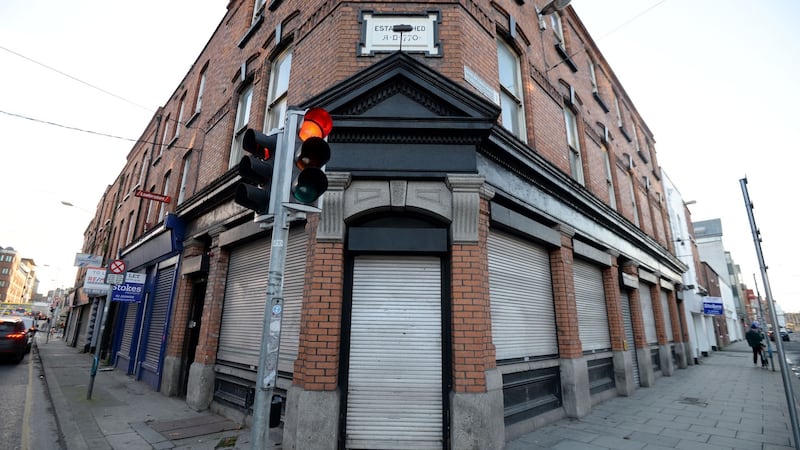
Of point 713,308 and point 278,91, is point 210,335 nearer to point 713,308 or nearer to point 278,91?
point 278,91

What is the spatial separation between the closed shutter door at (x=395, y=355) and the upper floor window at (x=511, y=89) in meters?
4.39

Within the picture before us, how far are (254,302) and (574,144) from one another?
10.2 meters

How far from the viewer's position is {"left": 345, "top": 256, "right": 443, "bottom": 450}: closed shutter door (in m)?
5.13

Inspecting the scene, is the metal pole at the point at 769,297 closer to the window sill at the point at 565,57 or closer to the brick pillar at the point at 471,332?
the brick pillar at the point at 471,332

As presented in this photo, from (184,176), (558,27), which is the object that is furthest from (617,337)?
(184,176)

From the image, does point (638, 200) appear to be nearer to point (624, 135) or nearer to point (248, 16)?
point (624, 135)

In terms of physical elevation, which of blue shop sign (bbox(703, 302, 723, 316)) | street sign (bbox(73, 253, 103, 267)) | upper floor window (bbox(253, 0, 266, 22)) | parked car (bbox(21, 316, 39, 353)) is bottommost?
parked car (bbox(21, 316, 39, 353))

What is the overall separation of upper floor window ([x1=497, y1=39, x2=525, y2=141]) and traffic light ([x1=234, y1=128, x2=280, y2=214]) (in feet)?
19.8

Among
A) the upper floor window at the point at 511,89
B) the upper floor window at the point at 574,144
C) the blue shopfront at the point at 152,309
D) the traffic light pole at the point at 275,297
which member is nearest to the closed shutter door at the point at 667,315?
the upper floor window at the point at 574,144

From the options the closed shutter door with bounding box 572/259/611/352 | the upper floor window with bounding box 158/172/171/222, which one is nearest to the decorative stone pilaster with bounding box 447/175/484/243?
the closed shutter door with bounding box 572/259/611/352

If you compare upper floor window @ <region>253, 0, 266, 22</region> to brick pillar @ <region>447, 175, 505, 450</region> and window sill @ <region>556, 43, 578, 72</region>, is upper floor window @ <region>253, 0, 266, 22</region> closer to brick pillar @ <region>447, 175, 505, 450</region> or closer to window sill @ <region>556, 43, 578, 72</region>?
window sill @ <region>556, 43, 578, 72</region>

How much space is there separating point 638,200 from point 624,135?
3005 mm

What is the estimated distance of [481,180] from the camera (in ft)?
19.0

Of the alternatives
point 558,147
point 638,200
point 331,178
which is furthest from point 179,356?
point 638,200
